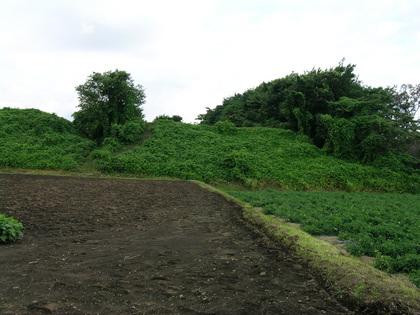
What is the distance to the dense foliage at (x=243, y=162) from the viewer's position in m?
23.2

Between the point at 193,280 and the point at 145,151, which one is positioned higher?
the point at 145,151

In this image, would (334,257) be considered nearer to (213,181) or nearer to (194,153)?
(213,181)

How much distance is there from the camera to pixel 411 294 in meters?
4.05

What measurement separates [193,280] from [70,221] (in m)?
5.43

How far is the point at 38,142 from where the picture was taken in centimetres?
2520

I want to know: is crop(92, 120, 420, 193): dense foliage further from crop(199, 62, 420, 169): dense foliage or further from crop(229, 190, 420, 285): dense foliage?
crop(229, 190, 420, 285): dense foliage

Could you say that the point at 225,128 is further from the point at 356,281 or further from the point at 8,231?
the point at 356,281

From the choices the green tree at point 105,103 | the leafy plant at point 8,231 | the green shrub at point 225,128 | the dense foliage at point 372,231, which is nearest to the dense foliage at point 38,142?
the green tree at point 105,103

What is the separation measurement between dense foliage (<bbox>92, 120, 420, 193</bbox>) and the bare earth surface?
508 inches

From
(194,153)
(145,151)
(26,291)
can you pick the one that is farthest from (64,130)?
(26,291)

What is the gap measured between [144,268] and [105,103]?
24558mm

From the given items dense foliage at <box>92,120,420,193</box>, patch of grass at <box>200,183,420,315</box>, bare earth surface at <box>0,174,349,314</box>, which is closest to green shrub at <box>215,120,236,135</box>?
dense foliage at <box>92,120,420,193</box>

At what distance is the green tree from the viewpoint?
26.8 m

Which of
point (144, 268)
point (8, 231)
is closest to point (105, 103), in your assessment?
point (8, 231)
